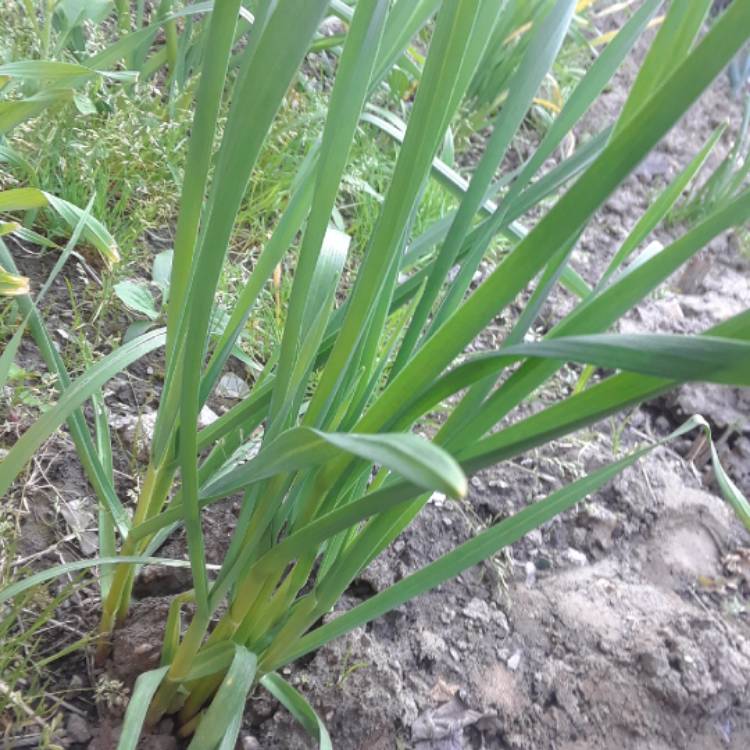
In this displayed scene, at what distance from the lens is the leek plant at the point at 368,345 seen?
41 centimetres

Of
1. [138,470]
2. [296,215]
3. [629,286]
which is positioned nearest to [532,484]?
[138,470]

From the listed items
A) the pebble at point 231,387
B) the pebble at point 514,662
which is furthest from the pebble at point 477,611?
the pebble at point 231,387

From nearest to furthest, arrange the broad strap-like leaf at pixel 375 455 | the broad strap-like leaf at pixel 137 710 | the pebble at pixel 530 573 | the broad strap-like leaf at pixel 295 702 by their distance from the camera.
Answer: the broad strap-like leaf at pixel 375 455 < the broad strap-like leaf at pixel 137 710 < the broad strap-like leaf at pixel 295 702 < the pebble at pixel 530 573

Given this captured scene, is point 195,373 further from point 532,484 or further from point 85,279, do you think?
point 532,484

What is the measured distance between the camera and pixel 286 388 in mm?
634

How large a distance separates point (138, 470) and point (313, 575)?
0.84ft

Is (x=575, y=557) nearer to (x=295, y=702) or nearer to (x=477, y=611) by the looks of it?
(x=477, y=611)

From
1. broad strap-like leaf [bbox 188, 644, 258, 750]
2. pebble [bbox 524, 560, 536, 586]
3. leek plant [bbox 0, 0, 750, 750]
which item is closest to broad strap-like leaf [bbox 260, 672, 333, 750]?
leek plant [bbox 0, 0, 750, 750]

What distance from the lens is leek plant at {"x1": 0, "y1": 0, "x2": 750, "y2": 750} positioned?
41 cm

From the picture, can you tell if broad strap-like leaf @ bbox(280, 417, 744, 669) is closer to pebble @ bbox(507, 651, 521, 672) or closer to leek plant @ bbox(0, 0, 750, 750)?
leek plant @ bbox(0, 0, 750, 750)

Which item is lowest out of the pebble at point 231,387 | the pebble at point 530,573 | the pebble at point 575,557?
the pebble at point 231,387

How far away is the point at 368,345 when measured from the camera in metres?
0.67

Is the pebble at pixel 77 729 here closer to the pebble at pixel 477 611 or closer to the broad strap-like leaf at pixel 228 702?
the broad strap-like leaf at pixel 228 702

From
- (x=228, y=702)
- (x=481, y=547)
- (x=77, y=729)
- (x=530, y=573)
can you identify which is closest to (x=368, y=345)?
(x=481, y=547)
